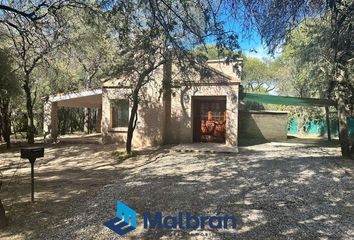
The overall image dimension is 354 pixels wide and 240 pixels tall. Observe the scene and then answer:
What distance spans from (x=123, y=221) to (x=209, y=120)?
34.4 ft

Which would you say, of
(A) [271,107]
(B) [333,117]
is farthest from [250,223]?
(A) [271,107]

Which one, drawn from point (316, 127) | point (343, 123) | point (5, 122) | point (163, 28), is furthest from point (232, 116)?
point (316, 127)

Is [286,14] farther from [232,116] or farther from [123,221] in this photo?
[232,116]

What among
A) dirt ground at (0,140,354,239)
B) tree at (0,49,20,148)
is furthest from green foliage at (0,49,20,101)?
dirt ground at (0,140,354,239)

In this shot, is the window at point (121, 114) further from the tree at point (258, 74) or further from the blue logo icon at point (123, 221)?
the tree at point (258, 74)

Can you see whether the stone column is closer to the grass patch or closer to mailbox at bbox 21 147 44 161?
the grass patch

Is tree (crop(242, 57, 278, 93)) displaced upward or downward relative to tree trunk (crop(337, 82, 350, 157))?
upward

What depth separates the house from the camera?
13398 mm

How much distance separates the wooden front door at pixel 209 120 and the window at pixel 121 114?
11.8 ft

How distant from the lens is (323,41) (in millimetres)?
10914

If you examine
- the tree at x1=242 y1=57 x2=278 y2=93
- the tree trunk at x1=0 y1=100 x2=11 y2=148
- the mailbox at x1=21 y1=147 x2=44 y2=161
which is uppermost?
the tree at x1=242 y1=57 x2=278 y2=93

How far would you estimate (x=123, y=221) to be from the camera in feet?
15.4

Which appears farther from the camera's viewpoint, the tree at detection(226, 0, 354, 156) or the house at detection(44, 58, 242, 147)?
the house at detection(44, 58, 242, 147)

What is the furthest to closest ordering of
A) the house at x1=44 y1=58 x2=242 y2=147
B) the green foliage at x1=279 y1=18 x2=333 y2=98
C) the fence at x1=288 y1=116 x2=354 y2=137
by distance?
the fence at x1=288 y1=116 x2=354 y2=137 → the house at x1=44 y1=58 x2=242 y2=147 → the green foliage at x1=279 y1=18 x2=333 y2=98
